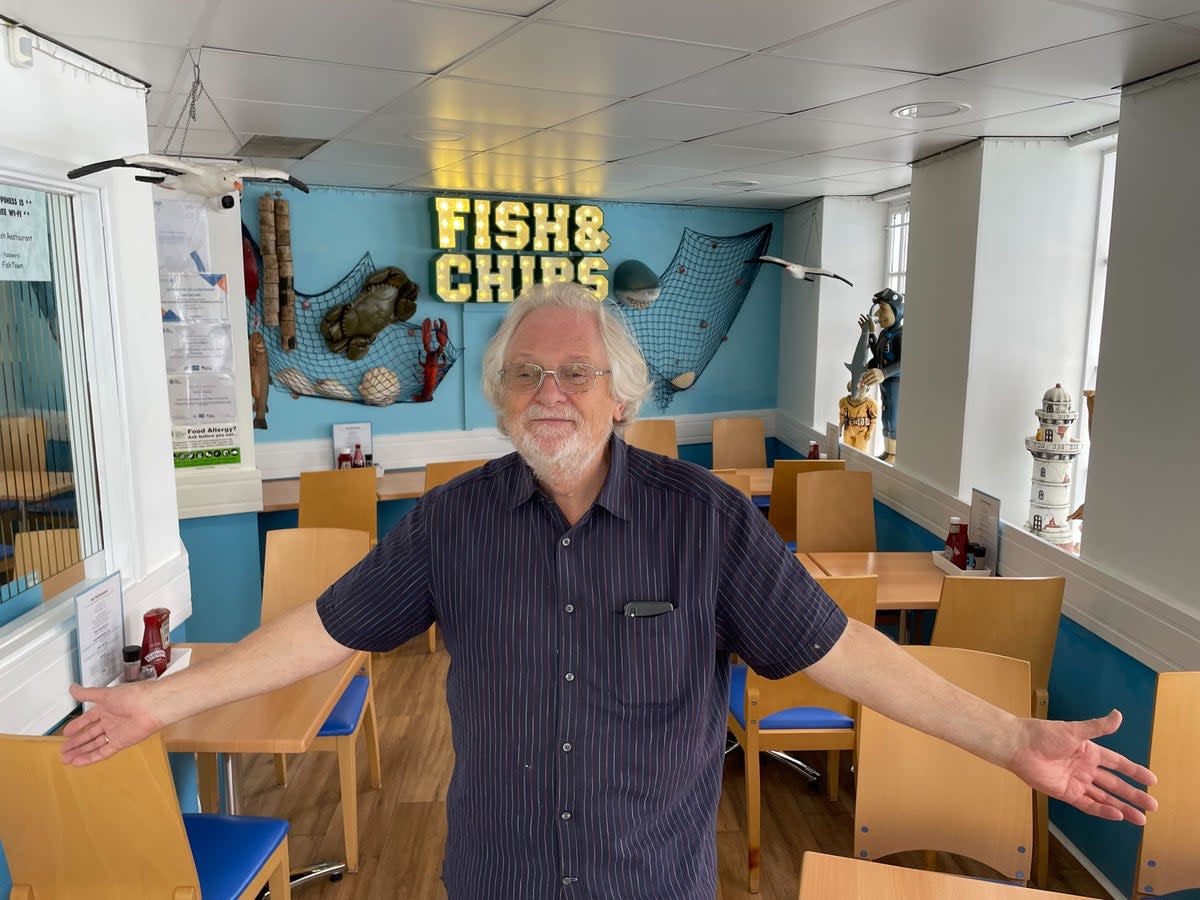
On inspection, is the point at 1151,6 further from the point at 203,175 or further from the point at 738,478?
the point at 738,478

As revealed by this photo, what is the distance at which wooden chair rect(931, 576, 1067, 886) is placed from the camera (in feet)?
8.21

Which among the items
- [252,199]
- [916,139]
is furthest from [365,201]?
[916,139]

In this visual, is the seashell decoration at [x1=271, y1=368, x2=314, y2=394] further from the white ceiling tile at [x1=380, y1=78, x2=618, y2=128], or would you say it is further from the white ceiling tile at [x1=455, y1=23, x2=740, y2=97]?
the white ceiling tile at [x1=455, y1=23, x2=740, y2=97]

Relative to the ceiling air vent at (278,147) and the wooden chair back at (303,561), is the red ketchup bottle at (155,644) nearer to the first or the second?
the wooden chair back at (303,561)

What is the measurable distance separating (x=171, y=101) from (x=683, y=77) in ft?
5.41

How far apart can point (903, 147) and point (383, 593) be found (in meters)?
3.17

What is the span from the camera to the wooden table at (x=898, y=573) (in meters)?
3.07

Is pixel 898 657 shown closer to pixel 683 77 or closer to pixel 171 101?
pixel 683 77

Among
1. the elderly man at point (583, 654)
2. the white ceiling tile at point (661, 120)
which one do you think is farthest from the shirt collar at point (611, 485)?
the white ceiling tile at point (661, 120)

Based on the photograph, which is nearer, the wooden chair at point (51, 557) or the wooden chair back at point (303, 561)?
the wooden chair at point (51, 557)

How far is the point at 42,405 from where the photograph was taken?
7.00 feet

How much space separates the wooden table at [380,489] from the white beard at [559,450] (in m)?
3.42

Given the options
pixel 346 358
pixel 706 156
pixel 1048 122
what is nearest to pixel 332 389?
pixel 346 358

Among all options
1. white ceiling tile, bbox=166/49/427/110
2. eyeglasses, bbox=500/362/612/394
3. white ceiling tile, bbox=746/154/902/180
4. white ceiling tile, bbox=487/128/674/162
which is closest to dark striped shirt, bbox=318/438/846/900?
eyeglasses, bbox=500/362/612/394
